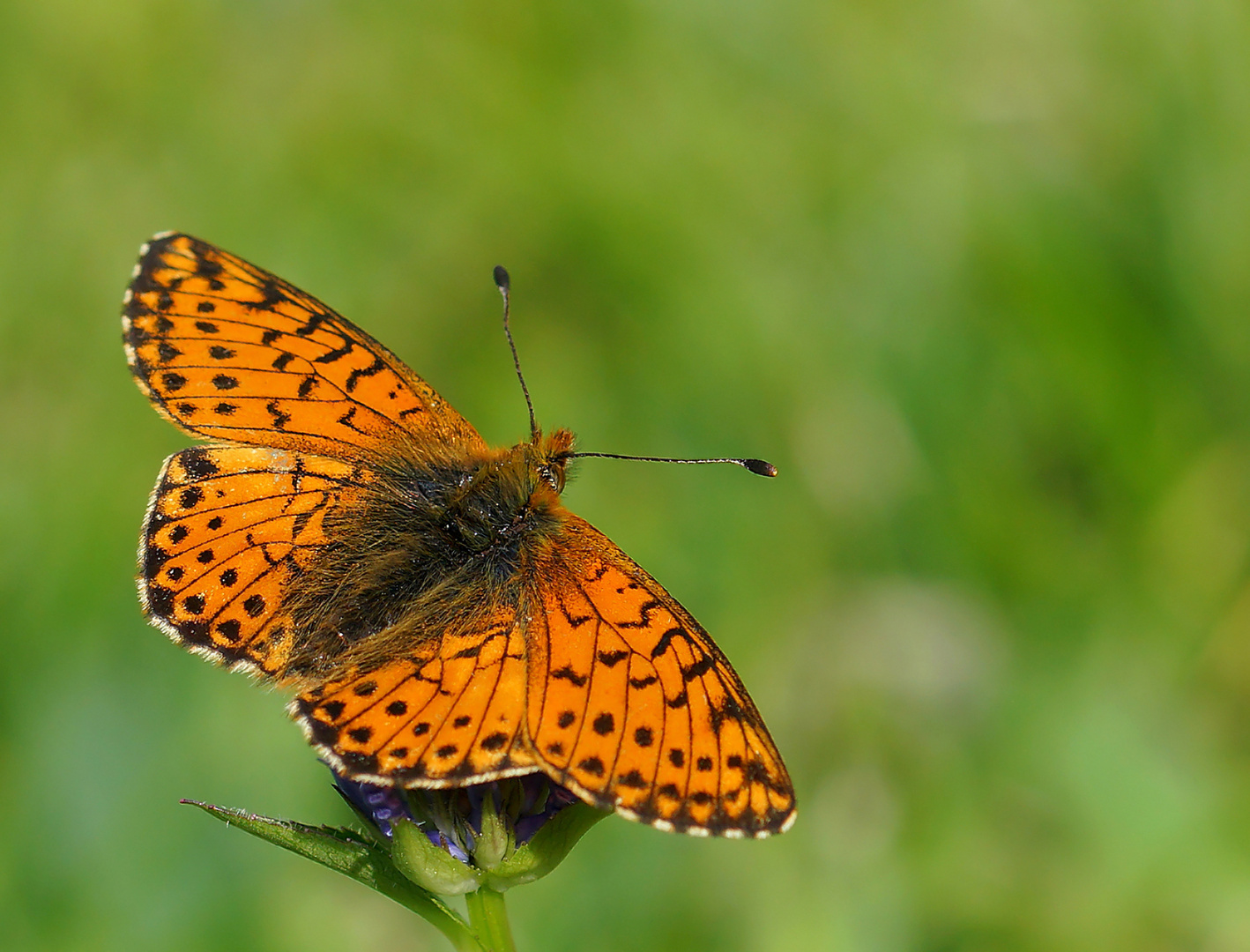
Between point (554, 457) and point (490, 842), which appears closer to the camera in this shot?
point (490, 842)

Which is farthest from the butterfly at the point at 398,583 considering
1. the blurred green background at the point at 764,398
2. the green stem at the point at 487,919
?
the blurred green background at the point at 764,398

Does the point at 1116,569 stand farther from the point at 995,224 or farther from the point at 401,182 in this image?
the point at 401,182

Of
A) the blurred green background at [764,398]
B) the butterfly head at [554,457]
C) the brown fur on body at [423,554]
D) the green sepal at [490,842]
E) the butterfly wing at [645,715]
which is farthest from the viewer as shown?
the blurred green background at [764,398]

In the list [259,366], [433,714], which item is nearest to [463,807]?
[433,714]

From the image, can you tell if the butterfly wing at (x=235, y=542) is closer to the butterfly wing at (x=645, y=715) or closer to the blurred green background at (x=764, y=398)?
the butterfly wing at (x=645, y=715)

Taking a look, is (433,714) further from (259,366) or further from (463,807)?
(259,366)

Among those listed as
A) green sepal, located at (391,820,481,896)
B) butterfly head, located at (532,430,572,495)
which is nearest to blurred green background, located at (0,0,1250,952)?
butterfly head, located at (532,430,572,495)
